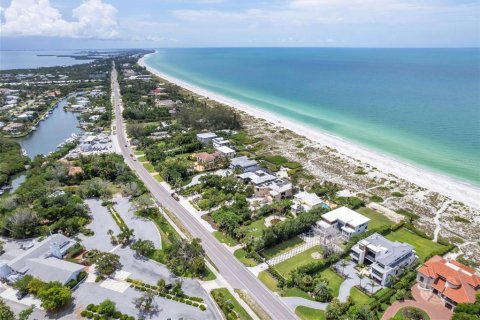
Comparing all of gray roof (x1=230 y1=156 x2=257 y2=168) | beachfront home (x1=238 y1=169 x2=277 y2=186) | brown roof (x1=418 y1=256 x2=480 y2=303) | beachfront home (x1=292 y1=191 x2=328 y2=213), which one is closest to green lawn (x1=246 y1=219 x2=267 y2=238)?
beachfront home (x1=292 y1=191 x2=328 y2=213)

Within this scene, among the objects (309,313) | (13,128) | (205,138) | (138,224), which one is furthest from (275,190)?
(13,128)

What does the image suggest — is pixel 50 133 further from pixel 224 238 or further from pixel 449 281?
pixel 449 281

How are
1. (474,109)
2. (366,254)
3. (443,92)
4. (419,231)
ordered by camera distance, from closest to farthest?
1. (366,254)
2. (419,231)
3. (474,109)
4. (443,92)

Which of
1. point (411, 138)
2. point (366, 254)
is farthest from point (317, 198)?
point (411, 138)

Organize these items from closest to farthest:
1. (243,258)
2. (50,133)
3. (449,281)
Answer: (449,281) → (243,258) → (50,133)

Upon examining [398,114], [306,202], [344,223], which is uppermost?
[398,114]

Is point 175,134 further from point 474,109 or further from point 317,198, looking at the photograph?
point 474,109

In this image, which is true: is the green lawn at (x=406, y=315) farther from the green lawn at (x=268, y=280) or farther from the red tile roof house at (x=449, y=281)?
the green lawn at (x=268, y=280)

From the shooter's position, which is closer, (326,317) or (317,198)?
(326,317)
